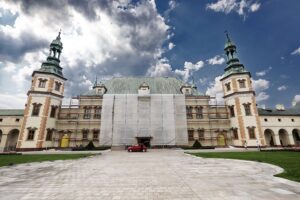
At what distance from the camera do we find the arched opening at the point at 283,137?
35.9 metres

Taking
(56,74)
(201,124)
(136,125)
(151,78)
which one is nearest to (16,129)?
(56,74)

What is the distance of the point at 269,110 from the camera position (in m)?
39.0

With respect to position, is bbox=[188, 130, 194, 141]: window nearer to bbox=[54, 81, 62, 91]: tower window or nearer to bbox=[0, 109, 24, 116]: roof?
bbox=[54, 81, 62, 91]: tower window

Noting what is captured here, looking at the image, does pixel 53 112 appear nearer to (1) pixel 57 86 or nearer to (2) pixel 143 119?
(1) pixel 57 86

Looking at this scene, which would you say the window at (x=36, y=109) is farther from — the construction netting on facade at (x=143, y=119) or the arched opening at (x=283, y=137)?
the arched opening at (x=283, y=137)

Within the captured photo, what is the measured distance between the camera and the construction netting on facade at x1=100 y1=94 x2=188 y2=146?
107ft

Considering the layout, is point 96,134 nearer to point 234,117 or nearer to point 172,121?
point 172,121

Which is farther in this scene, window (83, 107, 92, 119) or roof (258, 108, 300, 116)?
roof (258, 108, 300, 116)

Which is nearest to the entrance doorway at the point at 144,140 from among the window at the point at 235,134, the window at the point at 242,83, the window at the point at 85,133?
the window at the point at 85,133

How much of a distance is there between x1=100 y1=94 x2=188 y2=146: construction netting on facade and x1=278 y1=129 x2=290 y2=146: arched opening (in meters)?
23.6

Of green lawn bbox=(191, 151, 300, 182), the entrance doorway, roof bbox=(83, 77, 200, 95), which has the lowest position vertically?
green lawn bbox=(191, 151, 300, 182)

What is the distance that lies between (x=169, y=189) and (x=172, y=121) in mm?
28395

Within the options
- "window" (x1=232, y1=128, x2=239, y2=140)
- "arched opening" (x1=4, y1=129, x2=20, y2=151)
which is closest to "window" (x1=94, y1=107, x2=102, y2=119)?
"arched opening" (x1=4, y1=129, x2=20, y2=151)

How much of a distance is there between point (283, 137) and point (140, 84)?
1429 inches
